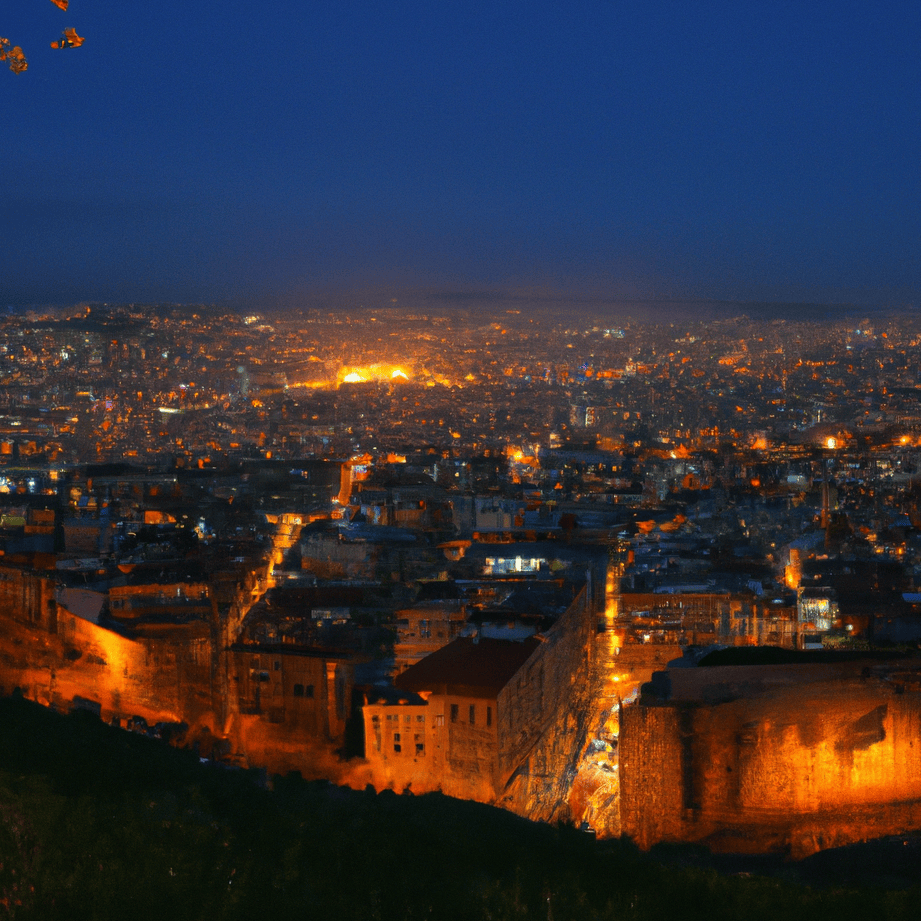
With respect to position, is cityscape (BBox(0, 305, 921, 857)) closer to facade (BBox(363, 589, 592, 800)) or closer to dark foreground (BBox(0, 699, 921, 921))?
facade (BBox(363, 589, 592, 800))

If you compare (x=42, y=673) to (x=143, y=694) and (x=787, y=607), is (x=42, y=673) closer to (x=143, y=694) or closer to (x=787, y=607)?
(x=143, y=694)

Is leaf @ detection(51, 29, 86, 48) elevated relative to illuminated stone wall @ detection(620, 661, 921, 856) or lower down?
elevated

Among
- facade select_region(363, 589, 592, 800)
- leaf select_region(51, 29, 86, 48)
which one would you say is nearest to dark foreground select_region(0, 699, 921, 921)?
facade select_region(363, 589, 592, 800)

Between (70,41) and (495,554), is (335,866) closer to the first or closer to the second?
(70,41)

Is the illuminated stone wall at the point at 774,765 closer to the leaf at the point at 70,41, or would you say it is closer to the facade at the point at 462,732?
the facade at the point at 462,732

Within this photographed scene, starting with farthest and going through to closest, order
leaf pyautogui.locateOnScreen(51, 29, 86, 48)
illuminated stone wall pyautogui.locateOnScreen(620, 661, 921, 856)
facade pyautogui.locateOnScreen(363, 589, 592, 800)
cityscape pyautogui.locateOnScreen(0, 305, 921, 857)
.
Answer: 1. facade pyautogui.locateOnScreen(363, 589, 592, 800)
2. cityscape pyautogui.locateOnScreen(0, 305, 921, 857)
3. illuminated stone wall pyautogui.locateOnScreen(620, 661, 921, 856)
4. leaf pyautogui.locateOnScreen(51, 29, 86, 48)

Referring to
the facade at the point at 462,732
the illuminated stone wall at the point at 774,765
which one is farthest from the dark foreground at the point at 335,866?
the facade at the point at 462,732

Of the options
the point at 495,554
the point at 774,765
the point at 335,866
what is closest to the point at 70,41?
the point at 335,866
